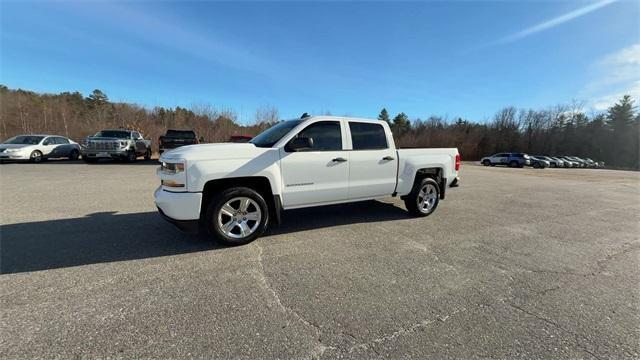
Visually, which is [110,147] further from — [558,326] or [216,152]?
[558,326]

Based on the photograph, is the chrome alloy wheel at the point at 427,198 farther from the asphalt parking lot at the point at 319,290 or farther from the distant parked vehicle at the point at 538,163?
the distant parked vehicle at the point at 538,163

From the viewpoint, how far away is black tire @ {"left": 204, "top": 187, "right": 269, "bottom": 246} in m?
4.14

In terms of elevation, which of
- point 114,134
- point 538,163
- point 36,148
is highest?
point 114,134

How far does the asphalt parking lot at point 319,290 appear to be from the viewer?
2316mm

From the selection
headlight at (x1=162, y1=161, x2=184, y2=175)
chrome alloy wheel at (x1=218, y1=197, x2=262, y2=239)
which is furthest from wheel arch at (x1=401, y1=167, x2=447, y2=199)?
headlight at (x1=162, y1=161, x2=184, y2=175)

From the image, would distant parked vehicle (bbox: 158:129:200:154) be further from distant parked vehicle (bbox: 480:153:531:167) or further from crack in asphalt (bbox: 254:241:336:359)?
distant parked vehicle (bbox: 480:153:531:167)

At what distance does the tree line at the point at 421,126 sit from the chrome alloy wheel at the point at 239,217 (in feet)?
91.7

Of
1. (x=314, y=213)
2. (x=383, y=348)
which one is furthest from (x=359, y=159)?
(x=383, y=348)

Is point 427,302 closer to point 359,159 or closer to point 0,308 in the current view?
point 359,159

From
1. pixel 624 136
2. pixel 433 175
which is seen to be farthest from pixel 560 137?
pixel 433 175

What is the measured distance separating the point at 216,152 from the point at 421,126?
88.9 m

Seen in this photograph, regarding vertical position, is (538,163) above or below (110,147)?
below

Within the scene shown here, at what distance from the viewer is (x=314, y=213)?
6430mm

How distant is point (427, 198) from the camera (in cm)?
640
